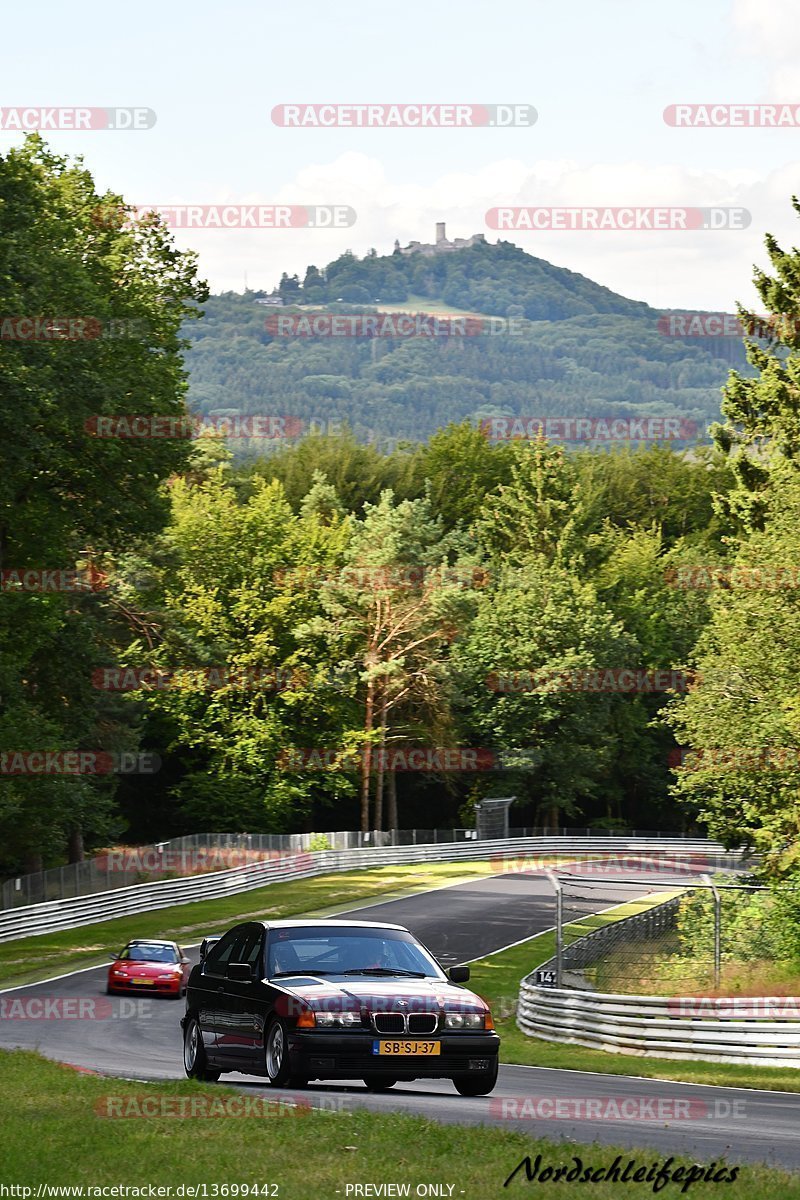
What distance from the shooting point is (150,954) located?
34750mm

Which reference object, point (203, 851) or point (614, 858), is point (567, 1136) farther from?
point (614, 858)

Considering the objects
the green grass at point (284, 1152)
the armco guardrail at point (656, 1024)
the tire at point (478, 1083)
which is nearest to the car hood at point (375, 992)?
the tire at point (478, 1083)

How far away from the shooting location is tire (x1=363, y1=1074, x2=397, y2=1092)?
1386 cm

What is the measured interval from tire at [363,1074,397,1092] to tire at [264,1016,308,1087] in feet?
1.80

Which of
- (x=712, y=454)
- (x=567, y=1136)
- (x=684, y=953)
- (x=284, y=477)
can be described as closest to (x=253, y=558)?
(x=284, y=477)

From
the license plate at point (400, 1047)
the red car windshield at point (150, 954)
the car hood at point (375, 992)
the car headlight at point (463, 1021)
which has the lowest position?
the red car windshield at point (150, 954)

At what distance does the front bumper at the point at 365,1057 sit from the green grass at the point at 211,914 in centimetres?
2390

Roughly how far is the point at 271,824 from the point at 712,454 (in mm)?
50524

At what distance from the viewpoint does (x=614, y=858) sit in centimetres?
8125

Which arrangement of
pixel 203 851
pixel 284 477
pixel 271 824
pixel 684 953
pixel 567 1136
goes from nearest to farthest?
pixel 567 1136 < pixel 684 953 < pixel 203 851 < pixel 271 824 < pixel 284 477

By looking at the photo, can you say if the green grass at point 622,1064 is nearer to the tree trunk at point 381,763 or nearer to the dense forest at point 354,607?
the dense forest at point 354,607

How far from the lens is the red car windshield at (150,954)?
34.5 m

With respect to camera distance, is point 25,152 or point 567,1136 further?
point 25,152

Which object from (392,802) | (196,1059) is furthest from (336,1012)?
(392,802)
